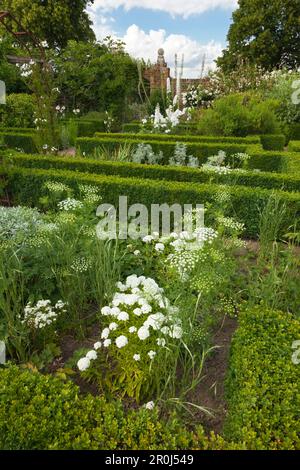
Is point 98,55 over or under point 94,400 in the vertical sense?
over

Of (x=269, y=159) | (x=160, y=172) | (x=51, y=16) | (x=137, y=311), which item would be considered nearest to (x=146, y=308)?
(x=137, y=311)

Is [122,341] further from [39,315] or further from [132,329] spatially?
[39,315]

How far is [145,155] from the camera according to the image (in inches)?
277

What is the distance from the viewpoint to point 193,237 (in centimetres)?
285

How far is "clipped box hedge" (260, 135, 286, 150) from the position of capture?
868cm

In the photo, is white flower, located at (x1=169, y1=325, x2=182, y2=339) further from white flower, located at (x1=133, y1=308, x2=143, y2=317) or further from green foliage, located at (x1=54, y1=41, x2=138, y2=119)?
green foliage, located at (x1=54, y1=41, x2=138, y2=119)

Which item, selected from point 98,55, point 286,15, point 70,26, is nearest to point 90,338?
point 98,55

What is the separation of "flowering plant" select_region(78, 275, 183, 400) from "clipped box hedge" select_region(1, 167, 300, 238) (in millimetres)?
2119

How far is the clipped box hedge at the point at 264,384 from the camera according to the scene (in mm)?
1629

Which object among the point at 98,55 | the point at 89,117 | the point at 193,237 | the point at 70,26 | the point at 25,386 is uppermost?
the point at 70,26

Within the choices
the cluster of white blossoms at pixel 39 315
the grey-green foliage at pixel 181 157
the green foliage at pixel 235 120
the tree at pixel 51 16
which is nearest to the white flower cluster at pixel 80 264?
the cluster of white blossoms at pixel 39 315

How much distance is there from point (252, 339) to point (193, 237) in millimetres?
980

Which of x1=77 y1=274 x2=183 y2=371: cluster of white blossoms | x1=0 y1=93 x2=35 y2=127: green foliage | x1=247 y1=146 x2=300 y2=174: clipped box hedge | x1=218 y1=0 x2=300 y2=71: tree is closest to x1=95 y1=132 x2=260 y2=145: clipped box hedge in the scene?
x1=247 y1=146 x2=300 y2=174: clipped box hedge
